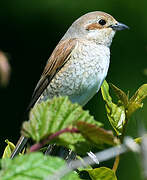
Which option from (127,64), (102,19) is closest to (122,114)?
(102,19)

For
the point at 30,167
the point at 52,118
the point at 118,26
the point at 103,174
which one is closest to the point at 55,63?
the point at 118,26

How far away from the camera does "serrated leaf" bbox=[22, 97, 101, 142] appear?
3.72ft

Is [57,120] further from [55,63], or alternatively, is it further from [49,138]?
[55,63]

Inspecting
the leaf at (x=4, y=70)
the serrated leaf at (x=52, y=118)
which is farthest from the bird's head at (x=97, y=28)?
the serrated leaf at (x=52, y=118)

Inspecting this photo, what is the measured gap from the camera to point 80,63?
3086mm

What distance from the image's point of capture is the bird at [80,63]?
9.99ft

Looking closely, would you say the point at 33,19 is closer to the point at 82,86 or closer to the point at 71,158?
the point at 82,86

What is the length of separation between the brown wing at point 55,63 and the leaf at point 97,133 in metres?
2.14

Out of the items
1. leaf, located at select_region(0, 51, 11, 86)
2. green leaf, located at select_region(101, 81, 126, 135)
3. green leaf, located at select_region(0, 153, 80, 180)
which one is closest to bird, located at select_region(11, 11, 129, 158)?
leaf, located at select_region(0, 51, 11, 86)

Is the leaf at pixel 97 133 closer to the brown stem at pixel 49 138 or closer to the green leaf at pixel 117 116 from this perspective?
the brown stem at pixel 49 138

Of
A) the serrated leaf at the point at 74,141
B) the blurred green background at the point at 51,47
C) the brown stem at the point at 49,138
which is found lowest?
the blurred green background at the point at 51,47

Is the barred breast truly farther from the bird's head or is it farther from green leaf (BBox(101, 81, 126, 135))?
green leaf (BBox(101, 81, 126, 135))

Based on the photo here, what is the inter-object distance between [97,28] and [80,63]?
0.52 m

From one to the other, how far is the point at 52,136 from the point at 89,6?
15.5 ft
